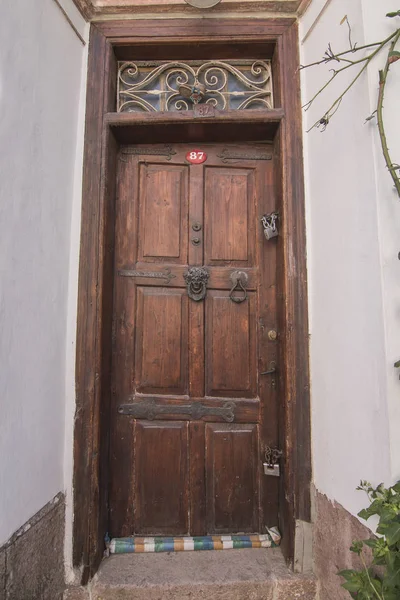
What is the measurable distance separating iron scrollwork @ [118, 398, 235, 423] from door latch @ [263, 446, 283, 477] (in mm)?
275

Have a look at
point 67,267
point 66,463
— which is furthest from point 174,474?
point 67,267

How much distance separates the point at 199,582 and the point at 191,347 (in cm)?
117

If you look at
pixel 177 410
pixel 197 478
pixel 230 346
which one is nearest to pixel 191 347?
pixel 230 346

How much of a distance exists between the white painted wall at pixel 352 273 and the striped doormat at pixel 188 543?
49 cm

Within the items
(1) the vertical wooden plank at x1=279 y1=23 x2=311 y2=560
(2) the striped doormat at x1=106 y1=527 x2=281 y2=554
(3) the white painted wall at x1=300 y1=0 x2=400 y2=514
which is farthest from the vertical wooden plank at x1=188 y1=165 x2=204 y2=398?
(2) the striped doormat at x1=106 y1=527 x2=281 y2=554

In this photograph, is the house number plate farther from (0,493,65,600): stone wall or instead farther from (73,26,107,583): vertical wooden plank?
(0,493,65,600): stone wall

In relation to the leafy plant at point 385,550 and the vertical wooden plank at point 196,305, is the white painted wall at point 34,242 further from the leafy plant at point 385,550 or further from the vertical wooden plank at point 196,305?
the leafy plant at point 385,550

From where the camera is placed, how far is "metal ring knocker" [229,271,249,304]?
225 cm

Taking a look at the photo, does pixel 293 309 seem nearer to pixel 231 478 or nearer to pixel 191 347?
pixel 191 347

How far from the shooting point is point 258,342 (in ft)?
7.38

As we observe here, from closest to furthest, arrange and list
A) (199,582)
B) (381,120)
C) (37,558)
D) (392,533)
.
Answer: (392,533), (381,120), (37,558), (199,582)

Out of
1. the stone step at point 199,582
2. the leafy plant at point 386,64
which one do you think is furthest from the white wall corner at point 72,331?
the leafy plant at point 386,64

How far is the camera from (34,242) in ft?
5.67

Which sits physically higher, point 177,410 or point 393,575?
point 177,410
